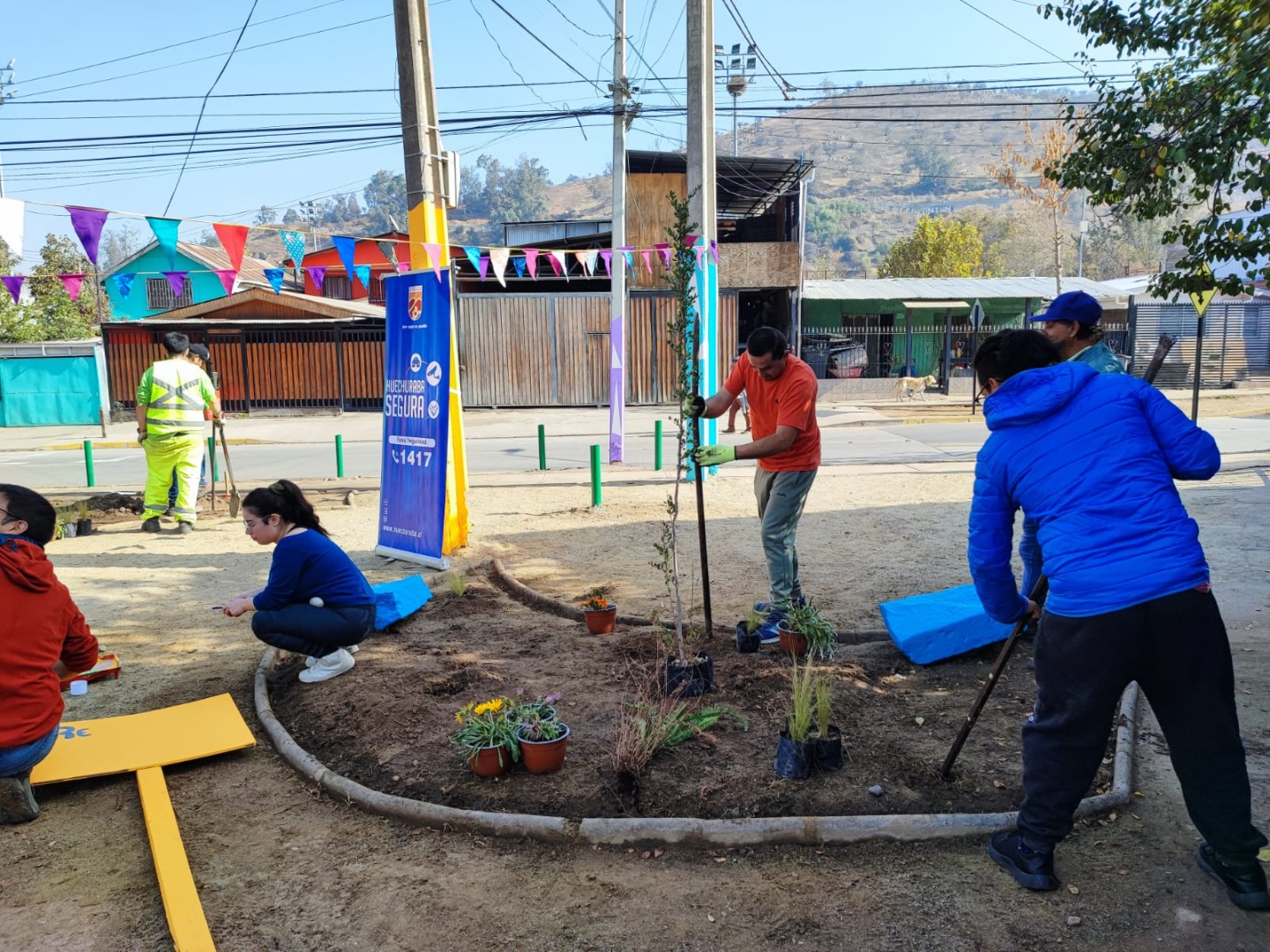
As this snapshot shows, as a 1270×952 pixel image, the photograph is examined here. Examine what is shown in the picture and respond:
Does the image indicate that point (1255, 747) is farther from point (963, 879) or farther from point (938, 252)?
point (938, 252)

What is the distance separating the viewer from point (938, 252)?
45688 millimetres

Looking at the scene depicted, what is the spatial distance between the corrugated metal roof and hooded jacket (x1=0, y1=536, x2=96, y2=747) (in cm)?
2833

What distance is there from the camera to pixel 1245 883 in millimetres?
2797

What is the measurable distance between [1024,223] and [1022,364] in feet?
330

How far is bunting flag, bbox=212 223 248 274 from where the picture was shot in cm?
851

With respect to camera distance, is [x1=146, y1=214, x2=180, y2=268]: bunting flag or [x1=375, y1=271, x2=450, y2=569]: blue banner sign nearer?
[x1=375, y1=271, x2=450, y2=569]: blue banner sign

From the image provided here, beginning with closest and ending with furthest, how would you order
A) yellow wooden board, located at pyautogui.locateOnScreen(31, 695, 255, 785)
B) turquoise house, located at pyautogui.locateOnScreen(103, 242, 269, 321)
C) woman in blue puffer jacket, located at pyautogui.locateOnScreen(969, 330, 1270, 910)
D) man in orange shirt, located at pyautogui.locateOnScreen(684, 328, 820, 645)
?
woman in blue puffer jacket, located at pyautogui.locateOnScreen(969, 330, 1270, 910)
yellow wooden board, located at pyautogui.locateOnScreen(31, 695, 255, 785)
man in orange shirt, located at pyautogui.locateOnScreen(684, 328, 820, 645)
turquoise house, located at pyautogui.locateOnScreen(103, 242, 269, 321)

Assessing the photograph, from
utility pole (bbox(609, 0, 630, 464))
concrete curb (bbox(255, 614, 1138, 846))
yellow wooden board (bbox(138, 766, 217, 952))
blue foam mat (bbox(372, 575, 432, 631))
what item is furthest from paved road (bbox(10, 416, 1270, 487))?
concrete curb (bbox(255, 614, 1138, 846))

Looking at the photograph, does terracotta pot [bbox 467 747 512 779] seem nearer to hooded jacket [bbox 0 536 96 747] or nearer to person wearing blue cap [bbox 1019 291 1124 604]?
hooded jacket [bbox 0 536 96 747]

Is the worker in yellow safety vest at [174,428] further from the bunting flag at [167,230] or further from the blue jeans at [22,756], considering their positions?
the blue jeans at [22,756]

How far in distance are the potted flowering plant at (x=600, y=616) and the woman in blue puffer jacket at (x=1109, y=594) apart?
2.97m

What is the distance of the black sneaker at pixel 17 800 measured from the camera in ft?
11.7

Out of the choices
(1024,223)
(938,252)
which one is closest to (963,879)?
(938,252)

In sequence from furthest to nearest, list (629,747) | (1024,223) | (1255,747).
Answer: (1024,223) → (1255,747) → (629,747)
